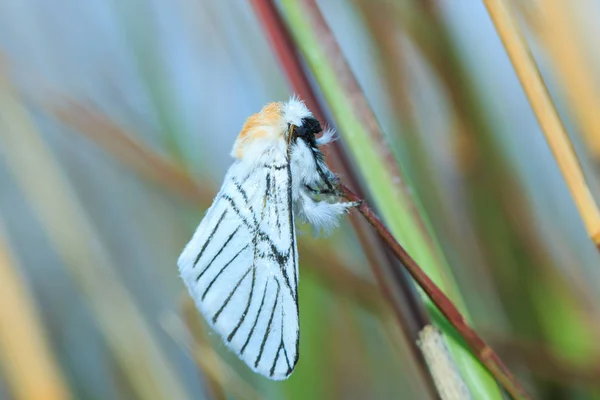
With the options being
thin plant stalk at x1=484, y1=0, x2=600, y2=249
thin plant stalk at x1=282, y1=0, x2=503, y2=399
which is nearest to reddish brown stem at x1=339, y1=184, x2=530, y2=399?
thin plant stalk at x1=282, y1=0, x2=503, y2=399

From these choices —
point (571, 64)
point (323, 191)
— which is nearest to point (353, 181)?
point (323, 191)

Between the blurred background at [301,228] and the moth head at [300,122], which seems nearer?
the moth head at [300,122]

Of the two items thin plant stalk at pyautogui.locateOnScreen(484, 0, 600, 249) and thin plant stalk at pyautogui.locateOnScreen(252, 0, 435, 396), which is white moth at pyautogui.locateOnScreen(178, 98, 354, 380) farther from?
thin plant stalk at pyautogui.locateOnScreen(484, 0, 600, 249)

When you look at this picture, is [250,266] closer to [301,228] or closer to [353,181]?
[353,181]

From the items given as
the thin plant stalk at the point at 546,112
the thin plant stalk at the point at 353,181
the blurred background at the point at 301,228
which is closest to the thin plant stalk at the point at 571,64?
the blurred background at the point at 301,228

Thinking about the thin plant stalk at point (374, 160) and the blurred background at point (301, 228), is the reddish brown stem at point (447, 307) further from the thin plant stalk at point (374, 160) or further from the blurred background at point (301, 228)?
the blurred background at point (301, 228)

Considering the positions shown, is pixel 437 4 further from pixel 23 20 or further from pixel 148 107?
pixel 23 20

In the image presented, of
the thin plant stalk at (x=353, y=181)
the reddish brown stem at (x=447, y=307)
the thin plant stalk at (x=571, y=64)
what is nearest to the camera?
the reddish brown stem at (x=447, y=307)
